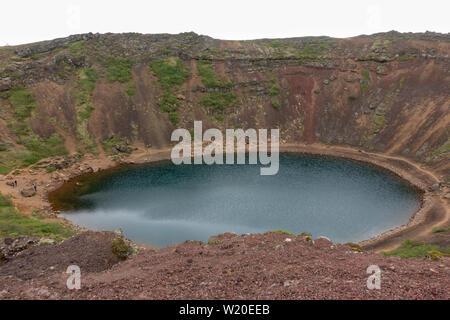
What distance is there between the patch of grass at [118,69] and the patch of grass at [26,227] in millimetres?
38444

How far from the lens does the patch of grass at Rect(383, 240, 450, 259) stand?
895 inches

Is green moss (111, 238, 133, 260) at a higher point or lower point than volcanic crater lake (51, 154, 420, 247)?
higher

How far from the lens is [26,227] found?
28.6 meters

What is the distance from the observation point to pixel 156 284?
1354 cm

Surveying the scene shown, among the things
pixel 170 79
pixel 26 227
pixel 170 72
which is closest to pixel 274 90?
pixel 170 79

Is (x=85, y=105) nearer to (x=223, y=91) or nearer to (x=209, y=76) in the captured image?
(x=209, y=76)

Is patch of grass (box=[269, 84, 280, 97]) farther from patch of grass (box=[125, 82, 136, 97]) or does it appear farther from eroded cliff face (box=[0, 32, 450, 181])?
patch of grass (box=[125, 82, 136, 97])

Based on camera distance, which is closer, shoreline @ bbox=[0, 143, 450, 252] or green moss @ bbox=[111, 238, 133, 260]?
green moss @ bbox=[111, 238, 133, 260]

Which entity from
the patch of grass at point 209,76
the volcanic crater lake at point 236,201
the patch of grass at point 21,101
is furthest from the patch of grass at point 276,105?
the patch of grass at point 21,101

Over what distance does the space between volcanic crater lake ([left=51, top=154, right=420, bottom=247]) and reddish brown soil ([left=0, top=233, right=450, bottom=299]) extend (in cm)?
1200

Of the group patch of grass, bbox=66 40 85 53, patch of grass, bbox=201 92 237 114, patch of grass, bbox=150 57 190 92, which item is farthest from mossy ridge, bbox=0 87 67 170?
patch of grass, bbox=201 92 237 114

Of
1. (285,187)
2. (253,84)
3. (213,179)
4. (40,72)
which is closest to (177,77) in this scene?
(253,84)

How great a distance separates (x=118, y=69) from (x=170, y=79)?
11351mm

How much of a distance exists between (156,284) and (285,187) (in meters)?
31.0
